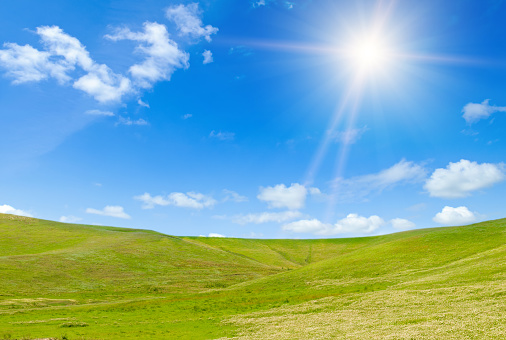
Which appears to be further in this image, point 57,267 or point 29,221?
point 29,221

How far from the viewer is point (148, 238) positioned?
145000 mm

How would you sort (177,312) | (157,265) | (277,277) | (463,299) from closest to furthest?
(463,299) → (177,312) → (277,277) → (157,265)

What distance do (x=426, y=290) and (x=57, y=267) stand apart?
9444 cm

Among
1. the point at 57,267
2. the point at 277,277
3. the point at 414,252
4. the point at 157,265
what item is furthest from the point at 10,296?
the point at 414,252

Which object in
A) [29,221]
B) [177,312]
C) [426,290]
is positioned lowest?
[177,312]

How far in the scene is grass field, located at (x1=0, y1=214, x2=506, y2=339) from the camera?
31.0 metres

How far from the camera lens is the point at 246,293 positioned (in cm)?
6788

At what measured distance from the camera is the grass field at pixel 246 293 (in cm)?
3098

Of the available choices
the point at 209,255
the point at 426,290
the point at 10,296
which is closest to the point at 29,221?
the point at 209,255

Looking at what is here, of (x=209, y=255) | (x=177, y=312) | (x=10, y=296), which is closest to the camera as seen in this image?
(x=177, y=312)

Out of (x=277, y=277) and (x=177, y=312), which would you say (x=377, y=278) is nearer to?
(x=277, y=277)

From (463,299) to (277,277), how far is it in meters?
53.0

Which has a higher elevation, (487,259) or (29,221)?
(29,221)

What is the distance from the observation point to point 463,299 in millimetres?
33688
